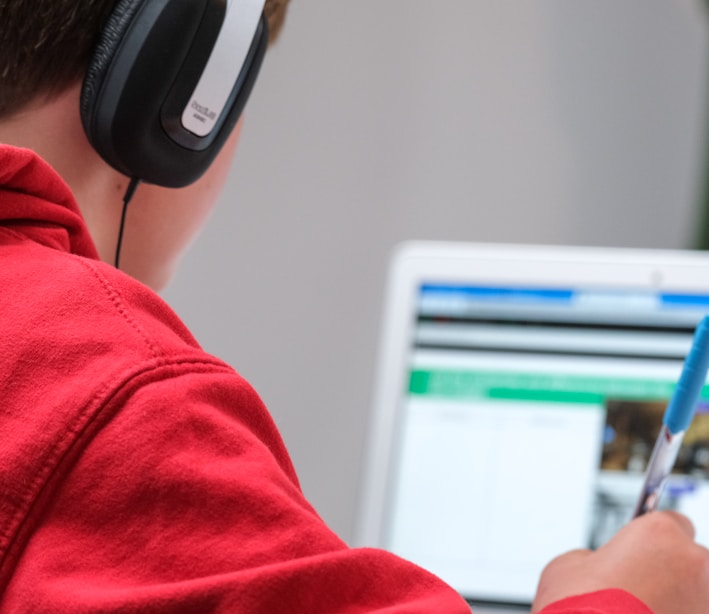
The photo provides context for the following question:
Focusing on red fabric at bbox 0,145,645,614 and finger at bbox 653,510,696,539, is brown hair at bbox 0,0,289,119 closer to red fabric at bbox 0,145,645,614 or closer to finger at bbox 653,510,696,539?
red fabric at bbox 0,145,645,614

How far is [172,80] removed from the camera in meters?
0.59

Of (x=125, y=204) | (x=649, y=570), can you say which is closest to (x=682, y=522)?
(x=649, y=570)

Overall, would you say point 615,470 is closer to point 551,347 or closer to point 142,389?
point 551,347

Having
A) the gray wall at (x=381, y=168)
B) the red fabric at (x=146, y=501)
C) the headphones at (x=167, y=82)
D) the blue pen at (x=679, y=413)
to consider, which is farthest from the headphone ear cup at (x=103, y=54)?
the gray wall at (x=381, y=168)

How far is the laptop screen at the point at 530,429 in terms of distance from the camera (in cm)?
86

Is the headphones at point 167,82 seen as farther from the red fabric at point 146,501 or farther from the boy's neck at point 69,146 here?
the red fabric at point 146,501

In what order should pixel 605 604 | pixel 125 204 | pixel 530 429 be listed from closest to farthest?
pixel 605 604
pixel 125 204
pixel 530 429

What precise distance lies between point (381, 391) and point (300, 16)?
73cm

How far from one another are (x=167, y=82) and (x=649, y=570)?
1.27 ft

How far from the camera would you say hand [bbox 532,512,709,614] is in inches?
22.6

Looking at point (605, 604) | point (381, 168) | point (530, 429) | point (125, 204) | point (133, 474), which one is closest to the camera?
point (133, 474)

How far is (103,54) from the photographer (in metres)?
0.58

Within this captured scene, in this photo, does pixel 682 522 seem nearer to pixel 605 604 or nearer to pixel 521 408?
pixel 605 604

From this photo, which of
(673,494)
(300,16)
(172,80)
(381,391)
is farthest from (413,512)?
(300,16)
